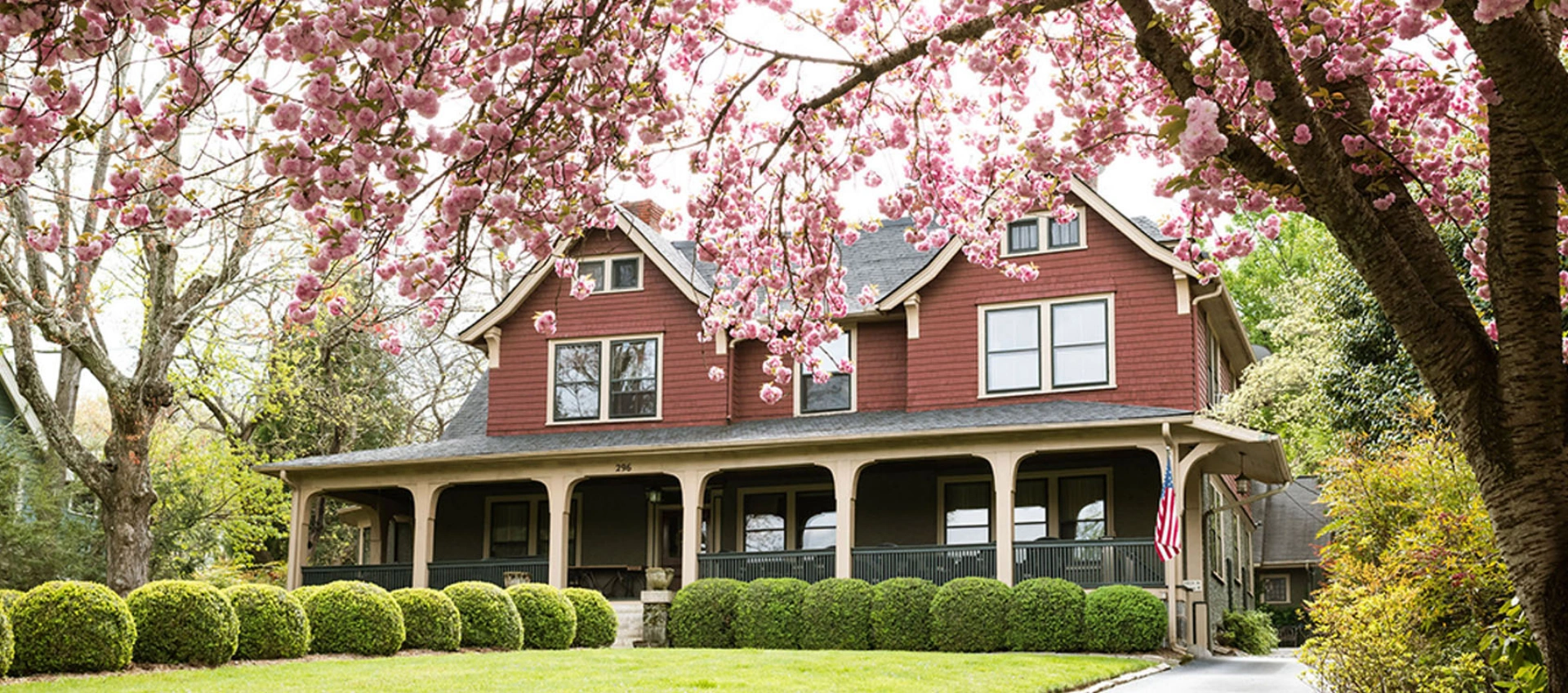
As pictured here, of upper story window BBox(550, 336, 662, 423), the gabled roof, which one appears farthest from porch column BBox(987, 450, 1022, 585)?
upper story window BBox(550, 336, 662, 423)

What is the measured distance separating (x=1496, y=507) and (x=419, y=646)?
12.5 metres

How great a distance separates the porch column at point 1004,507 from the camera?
704 inches

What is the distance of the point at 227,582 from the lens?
80.0 feet

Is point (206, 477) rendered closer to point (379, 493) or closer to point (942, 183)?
point (379, 493)

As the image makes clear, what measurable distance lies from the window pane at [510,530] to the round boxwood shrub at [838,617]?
289 inches

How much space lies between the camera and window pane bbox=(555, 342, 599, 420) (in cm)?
2242

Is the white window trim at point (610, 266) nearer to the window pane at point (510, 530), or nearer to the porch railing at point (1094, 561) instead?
the window pane at point (510, 530)

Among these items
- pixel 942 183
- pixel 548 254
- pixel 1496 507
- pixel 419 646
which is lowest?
pixel 419 646

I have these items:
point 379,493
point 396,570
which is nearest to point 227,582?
point 379,493

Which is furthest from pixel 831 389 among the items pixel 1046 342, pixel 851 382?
pixel 1046 342

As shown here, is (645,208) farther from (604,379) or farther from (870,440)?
(870,440)

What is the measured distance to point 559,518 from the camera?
2034 centimetres

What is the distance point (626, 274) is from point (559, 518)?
443cm

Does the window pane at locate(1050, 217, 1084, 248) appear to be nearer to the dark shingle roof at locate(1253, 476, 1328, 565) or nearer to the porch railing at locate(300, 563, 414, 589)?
the porch railing at locate(300, 563, 414, 589)
